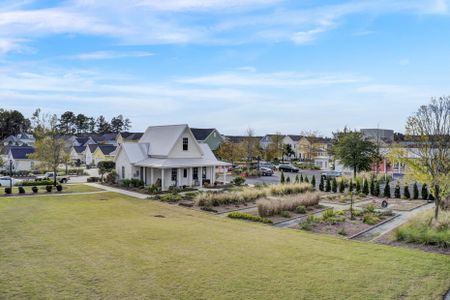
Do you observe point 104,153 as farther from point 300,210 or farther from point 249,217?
point 249,217

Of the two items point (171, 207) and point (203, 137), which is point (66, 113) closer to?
point (203, 137)

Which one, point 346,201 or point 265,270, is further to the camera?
point 346,201

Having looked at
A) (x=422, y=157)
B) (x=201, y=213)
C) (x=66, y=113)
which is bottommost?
(x=201, y=213)

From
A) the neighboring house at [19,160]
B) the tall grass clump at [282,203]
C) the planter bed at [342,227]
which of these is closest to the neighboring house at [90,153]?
the neighboring house at [19,160]

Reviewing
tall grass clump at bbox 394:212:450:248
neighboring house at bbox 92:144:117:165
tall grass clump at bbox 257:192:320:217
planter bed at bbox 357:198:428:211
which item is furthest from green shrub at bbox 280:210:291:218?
neighboring house at bbox 92:144:117:165

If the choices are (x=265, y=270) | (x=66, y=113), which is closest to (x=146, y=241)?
(x=265, y=270)

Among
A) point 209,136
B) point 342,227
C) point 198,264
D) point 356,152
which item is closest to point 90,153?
point 209,136
